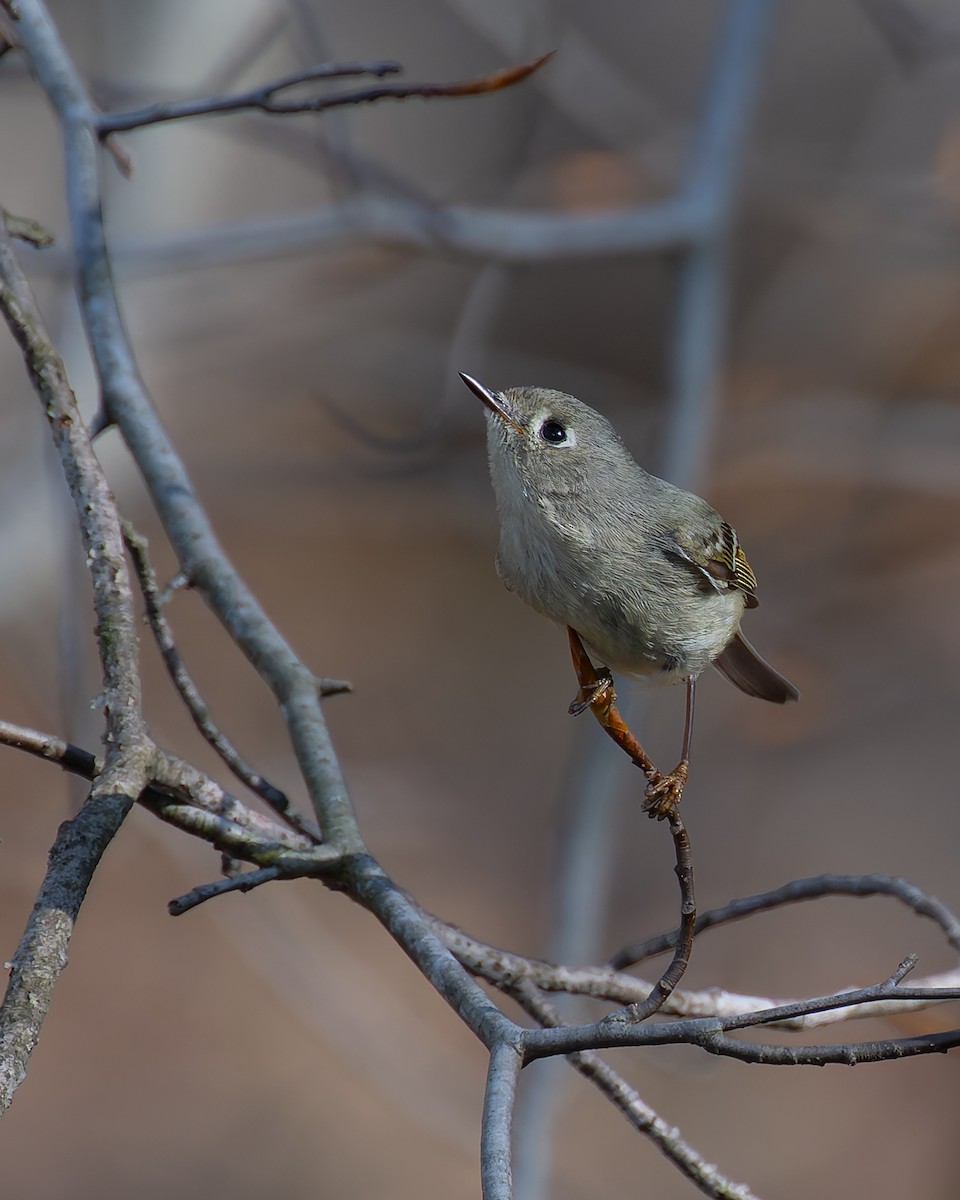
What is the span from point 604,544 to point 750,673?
61 cm

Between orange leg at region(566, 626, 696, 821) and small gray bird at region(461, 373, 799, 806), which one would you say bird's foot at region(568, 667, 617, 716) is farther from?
small gray bird at region(461, 373, 799, 806)

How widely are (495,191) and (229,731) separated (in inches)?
105

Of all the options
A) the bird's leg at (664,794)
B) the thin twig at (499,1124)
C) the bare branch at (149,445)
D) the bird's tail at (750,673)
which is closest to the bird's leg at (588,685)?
the bird's leg at (664,794)

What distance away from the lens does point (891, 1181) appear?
3.89 meters

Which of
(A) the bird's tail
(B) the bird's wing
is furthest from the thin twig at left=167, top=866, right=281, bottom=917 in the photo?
(A) the bird's tail

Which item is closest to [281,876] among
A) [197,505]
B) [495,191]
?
[197,505]

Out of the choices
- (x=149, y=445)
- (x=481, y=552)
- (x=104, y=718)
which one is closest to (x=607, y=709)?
(x=104, y=718)

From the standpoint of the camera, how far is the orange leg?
1097mm

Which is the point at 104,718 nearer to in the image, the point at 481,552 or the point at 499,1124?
the point at 499,1124

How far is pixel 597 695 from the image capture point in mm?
1146

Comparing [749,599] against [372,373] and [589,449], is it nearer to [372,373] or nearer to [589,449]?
[589,449]

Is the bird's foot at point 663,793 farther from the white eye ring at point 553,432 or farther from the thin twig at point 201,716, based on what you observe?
the white eye ring at point 553,432

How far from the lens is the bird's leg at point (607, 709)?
1.10 m

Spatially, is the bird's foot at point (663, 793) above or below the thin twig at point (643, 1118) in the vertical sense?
above
